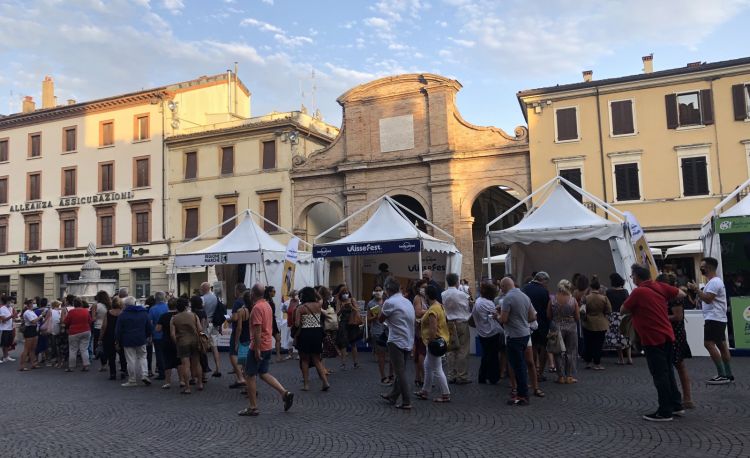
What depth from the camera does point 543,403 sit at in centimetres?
827

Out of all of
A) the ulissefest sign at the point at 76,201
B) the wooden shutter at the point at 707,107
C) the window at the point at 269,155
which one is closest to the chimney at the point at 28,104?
the ulissefest sign at the point at 76,201

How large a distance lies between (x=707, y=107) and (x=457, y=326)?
64.1ft

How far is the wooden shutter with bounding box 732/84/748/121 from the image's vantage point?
78.5 ft

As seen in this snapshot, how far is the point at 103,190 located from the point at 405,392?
103ft

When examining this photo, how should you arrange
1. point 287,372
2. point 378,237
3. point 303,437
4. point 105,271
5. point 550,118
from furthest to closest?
point 105,271
point 550,118
point 378,237
point 287,372
point 303,437

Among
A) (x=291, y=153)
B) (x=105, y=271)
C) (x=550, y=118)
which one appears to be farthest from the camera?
(x=105, y=271)

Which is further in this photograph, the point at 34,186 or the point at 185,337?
the point at 34,186

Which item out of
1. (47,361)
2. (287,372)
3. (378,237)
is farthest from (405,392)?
(47,361)

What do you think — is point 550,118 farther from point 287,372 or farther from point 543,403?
point 543,403

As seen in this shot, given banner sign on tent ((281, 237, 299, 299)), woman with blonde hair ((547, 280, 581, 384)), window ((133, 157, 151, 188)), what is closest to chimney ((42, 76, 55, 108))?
window ((133, 157, 151, 188))

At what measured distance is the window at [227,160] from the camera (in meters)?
32.3

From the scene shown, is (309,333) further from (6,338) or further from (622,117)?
(622,117)

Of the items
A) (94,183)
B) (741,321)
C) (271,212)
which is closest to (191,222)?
(271,212)

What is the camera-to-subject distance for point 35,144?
122 feet
